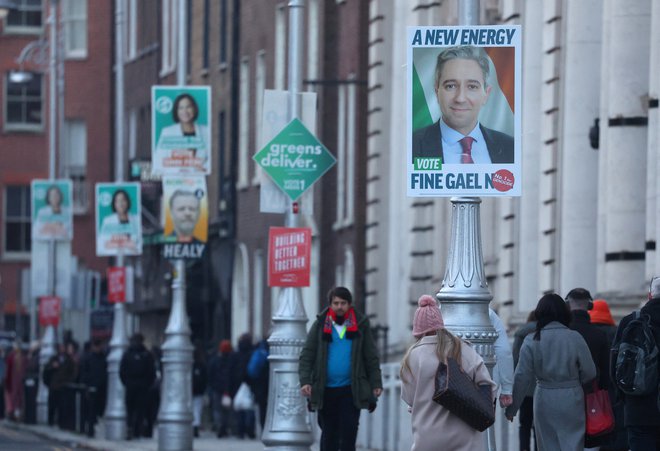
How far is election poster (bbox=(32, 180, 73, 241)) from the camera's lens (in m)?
44.9

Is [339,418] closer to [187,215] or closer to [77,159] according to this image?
[187,215]

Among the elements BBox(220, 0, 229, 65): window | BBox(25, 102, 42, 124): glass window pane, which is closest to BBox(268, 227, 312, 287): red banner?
BBox(220, 0, 229, 65): window

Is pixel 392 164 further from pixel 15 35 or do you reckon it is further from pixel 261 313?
pixel 15 35

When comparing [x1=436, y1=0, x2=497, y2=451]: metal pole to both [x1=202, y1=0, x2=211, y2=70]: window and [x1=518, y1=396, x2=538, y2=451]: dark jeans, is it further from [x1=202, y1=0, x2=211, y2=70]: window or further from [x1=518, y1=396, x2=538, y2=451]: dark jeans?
[x1=202, y1=0, x2=211, y2=70]: window

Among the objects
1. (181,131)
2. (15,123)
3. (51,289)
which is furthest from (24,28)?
(181,131)

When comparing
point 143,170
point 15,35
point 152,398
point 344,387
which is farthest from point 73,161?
point 344,387

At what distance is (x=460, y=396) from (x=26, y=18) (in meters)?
62.9

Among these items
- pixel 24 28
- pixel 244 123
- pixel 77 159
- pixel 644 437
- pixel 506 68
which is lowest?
pixel 644 437

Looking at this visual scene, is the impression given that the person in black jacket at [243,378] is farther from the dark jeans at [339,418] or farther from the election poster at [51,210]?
the dark jeans at [339,418]

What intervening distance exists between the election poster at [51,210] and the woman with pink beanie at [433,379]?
3146 centimetres

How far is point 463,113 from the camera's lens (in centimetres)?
1495

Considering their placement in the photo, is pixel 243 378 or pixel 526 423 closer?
pixel 526 423

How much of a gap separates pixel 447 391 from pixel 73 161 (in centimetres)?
5816

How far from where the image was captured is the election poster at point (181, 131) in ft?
94.0
